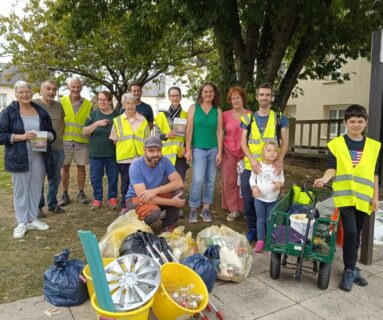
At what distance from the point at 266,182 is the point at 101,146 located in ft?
8.56

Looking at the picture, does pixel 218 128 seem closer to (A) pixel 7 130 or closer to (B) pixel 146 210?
(B) pixel 146 210

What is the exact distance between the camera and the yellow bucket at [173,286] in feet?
9.09

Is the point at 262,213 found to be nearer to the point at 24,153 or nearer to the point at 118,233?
the point at 118,233

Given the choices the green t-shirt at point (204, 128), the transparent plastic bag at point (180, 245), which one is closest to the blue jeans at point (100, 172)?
the green t-shirt at point (204, 128)

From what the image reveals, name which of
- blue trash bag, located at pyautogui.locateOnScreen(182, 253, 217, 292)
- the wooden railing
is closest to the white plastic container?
blue trash bag, located at pyautogui.locateOnScreen(182, 253, 217, 292)

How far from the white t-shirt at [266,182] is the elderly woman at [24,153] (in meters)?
2.69

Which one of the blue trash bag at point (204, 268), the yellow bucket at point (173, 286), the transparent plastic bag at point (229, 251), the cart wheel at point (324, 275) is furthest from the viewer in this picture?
the transparent plastic bag at point (229, 251)

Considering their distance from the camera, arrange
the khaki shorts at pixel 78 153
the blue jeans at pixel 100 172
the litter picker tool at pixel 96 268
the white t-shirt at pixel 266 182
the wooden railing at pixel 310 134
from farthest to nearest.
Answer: the wooden railing at pixel 310 134
the khaki shorts at pixel 78 153
the blue jeans at pixel 100 172
the white t-shirt at pixel 266 182
the litter picker tool at pixel 96 268

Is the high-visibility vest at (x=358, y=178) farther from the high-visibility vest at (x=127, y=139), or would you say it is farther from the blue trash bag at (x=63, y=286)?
the high-visibility vest at (x=127, y=139)

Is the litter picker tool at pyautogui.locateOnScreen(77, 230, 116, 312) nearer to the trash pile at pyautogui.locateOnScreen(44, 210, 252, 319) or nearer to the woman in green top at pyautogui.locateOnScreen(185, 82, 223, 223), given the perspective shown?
the trash pile at pyautogui.locateOnScreen(44, 210, 252, 319)

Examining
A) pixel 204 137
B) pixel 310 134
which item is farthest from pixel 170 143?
pixel 310 134

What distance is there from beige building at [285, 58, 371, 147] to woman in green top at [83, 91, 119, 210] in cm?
1006

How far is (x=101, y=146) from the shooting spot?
18.6ft

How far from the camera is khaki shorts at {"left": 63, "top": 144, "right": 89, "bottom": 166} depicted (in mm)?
5953
